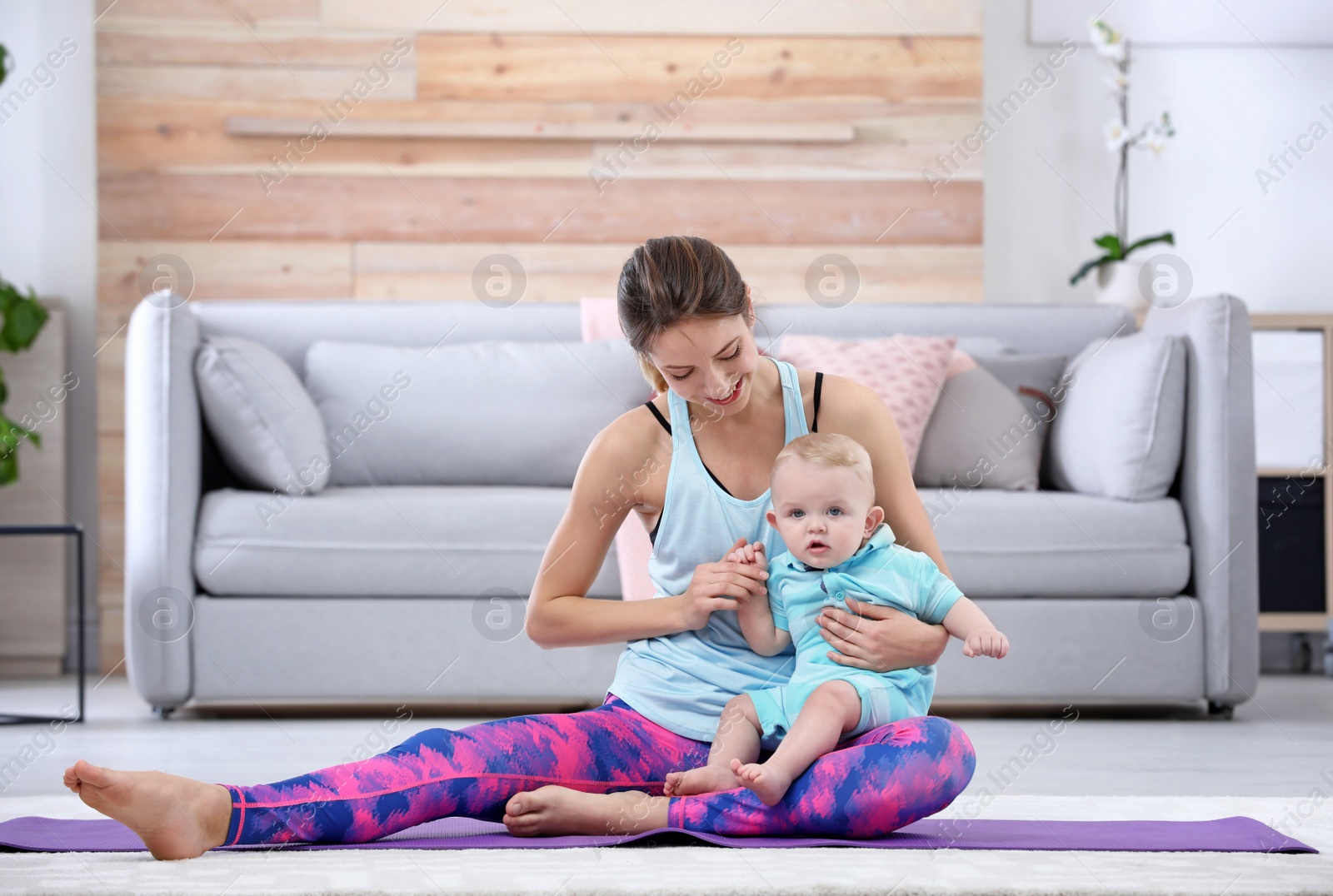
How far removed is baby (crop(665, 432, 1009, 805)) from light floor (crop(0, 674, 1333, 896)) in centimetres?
13

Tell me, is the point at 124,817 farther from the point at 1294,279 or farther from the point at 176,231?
the point at 1294,279

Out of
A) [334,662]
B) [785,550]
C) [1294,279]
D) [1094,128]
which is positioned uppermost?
[1094,128]

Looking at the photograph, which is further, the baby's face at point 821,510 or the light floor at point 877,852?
the baby's face at point 821,510

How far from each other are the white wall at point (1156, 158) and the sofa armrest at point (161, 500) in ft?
7.98

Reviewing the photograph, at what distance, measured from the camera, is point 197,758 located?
2.05 metres

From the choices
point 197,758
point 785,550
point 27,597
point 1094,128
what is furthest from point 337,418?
point 1094,128

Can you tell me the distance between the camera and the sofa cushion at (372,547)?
96.1 inches

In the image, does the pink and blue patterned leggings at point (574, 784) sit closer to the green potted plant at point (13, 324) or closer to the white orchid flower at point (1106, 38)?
the green potted plant at point (13, 324)

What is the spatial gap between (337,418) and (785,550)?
1727 millimetres

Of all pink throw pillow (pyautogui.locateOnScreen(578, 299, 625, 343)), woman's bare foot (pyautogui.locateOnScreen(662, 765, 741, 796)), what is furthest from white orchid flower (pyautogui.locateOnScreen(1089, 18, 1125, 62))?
woman's bare foot (pyautogui.locateOnScreen(662, 765, 741, 796))

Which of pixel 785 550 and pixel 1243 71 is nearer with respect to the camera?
pixel 785 550

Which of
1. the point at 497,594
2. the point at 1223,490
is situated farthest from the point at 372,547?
the point at 1223,490

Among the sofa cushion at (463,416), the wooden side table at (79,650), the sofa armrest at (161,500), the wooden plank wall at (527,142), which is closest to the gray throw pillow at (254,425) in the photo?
the sofa armrest at (161,500)

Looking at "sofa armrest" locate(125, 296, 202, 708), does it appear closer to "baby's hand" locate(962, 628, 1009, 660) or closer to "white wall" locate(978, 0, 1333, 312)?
"baby's hand" locate(962, 628, 1009, 660)
